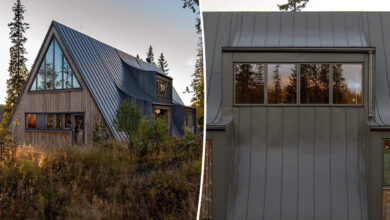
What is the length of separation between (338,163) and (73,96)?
8880mm

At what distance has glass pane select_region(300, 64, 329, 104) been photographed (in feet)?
25.4

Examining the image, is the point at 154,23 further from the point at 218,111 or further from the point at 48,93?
the point at 218,111

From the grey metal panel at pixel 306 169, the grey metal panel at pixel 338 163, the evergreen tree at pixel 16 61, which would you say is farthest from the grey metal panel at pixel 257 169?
the evergreen tree at pixel 16 61

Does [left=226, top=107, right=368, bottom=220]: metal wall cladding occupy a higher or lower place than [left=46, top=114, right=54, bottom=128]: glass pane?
lower

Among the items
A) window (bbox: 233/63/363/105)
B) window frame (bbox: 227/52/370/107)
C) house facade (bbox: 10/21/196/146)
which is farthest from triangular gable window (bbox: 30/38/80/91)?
window (bbox: 233/63/363/105)

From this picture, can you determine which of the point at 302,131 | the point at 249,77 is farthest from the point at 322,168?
the point at 249,77

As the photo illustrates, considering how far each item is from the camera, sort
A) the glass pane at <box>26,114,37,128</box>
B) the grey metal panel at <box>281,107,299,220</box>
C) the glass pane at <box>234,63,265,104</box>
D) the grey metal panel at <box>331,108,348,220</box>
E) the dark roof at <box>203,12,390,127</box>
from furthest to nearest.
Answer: the dark roof at <box>203,12,390,127</box>
the grey metal panel at <box>281,107,299,220</box>
the grey metal panel at <box>331,108,348,220</box>
the glass pane at <box>234,63,265,104</box>
the glass pane at <box>26,114,37,128</box>

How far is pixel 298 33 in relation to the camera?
9.11 m

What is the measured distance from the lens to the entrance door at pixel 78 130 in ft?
3.10

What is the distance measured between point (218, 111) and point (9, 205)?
285 inches

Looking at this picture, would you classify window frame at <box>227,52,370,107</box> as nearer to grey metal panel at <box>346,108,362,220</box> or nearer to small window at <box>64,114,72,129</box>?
grey metal panel at <box>346,108,362,220</box>

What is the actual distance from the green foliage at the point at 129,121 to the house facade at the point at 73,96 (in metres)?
0.02

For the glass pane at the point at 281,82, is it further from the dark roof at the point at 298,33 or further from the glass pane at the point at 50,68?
the glass pane at the point at 50,68

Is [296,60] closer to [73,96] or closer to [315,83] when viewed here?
[315,83]
